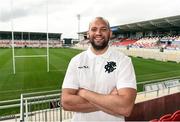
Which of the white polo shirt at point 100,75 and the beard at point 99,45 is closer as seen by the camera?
the white polo shirt at point 100,75

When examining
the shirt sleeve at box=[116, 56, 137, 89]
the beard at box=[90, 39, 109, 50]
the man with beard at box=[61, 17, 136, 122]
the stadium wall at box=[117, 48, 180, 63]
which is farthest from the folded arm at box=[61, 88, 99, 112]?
the stadium wall at box=[117, 48, 180, 63]

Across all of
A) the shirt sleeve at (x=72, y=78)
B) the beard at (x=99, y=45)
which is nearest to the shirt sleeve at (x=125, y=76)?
the beard at (x=99, y=45)

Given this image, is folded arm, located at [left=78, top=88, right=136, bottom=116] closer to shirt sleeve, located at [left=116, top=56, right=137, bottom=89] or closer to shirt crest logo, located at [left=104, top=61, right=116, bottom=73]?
shirt sleeve, located at [left=116, top=56, right=137, bottom=89]

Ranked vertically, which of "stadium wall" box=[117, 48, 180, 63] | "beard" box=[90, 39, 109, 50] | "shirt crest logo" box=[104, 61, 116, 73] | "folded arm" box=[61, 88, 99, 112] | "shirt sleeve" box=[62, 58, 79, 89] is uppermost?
"beard" box=[90, 39, 109, 50]

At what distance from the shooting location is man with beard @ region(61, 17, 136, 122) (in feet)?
9.49

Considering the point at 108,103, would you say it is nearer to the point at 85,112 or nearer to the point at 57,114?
the point at 85,112

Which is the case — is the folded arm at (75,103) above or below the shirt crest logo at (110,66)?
below

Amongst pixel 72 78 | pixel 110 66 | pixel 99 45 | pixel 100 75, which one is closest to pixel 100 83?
pixel 100 75

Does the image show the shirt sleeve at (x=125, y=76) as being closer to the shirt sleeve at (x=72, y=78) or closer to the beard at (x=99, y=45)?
the beard at (x=99, y=45)

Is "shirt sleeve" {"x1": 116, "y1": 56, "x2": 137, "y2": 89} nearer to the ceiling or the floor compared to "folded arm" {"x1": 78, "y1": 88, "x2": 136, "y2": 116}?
nearer to the ceiling

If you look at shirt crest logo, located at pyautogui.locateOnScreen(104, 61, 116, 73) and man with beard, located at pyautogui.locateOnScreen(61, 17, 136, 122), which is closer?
man with beard, located at pyautogui.locateOnScreen(61, 17, 136, 122)

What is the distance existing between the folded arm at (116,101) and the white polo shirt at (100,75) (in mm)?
75

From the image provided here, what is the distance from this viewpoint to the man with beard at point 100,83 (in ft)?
9.49

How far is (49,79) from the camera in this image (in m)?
19.2
